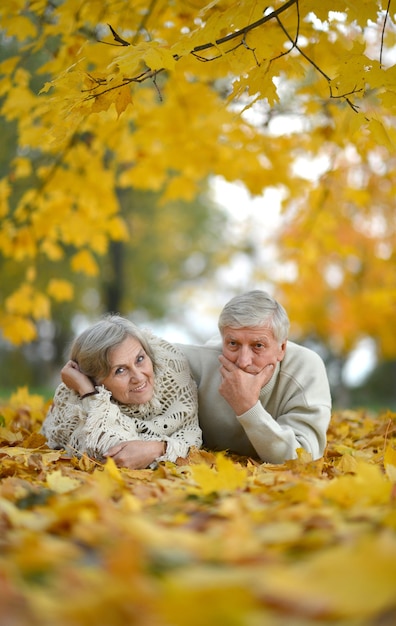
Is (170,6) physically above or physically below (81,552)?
above

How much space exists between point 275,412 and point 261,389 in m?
0.16

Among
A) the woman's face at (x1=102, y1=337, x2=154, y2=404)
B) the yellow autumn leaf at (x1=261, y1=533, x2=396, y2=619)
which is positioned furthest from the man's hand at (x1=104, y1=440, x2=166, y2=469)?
the yellow autumn leaf at (x1=261, y1=533, x2=396, y2=619)

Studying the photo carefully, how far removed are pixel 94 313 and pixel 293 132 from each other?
1441 cm

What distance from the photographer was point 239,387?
358 cm

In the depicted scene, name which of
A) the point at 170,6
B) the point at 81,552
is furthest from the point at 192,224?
the point at 81,552

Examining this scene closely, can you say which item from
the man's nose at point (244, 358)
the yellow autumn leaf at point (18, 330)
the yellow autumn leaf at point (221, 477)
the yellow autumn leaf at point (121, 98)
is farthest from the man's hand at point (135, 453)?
the yellow autumn leaf at point (18, 330)

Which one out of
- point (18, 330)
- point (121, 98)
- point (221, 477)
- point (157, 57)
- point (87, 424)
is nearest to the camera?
point (221, 477)

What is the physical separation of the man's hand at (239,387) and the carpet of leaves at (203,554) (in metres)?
0.87

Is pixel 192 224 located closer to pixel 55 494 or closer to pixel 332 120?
pixel 332 120

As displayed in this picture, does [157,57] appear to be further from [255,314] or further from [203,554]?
[203,554]

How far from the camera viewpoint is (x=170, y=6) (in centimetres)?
492

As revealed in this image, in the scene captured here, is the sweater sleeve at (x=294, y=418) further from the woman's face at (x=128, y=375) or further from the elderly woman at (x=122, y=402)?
the woman's face at (x=128, y=375)

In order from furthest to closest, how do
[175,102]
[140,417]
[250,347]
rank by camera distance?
[175,102]
[140,417]
[250,347]

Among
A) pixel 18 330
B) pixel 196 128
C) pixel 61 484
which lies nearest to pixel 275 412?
pixel 61 484
